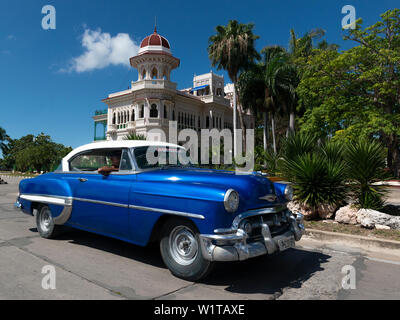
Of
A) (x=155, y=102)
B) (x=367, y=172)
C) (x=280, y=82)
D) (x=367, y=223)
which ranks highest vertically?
(x=280, y=82)

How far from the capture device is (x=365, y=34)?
1697cm

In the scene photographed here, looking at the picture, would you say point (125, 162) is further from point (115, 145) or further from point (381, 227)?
point (381, 227)

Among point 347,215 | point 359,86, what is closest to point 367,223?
point 347,215

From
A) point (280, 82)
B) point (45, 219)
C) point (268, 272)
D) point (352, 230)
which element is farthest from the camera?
point (280, 82)

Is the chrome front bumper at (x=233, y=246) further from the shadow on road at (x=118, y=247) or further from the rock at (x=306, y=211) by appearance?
the rock at (x=306, y=211)

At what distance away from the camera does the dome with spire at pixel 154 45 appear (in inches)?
1357

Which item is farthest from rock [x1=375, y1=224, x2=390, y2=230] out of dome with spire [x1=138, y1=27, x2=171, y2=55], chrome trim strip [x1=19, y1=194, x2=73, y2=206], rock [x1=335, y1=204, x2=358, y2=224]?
dome with spire [x1=138, y1=27, x2=171, y2=55]

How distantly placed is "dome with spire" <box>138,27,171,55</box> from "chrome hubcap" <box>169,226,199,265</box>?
33783mm

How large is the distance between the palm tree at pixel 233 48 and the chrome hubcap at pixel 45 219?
954 inches

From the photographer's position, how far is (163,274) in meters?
3.70

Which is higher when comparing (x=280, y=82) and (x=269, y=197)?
(x=280, y=82)

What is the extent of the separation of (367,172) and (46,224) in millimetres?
6805

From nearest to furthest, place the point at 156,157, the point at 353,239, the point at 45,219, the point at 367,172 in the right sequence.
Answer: the point at 156,157, the point at 353,239, the point at 45,219, the point at 367,172
